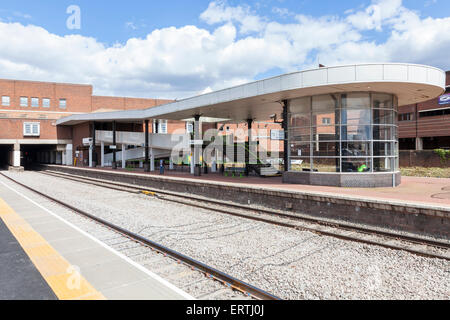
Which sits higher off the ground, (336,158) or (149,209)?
(336,158)

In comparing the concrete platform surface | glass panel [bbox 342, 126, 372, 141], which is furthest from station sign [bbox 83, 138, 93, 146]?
glass panel [bbox 342, 126, 372, 141]

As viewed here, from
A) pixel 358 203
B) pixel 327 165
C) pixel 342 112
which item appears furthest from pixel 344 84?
pixel 358 203

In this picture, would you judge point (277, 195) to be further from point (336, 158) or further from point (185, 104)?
point (185, 104)

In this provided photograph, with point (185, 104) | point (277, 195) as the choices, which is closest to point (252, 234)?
point (277, 195)

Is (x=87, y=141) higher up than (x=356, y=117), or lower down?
higher up

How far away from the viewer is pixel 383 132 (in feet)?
50.8

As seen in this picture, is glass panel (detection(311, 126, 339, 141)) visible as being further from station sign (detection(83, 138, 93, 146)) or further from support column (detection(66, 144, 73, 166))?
support column (detection(66, 144, 73, 166))

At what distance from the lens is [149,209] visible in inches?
558

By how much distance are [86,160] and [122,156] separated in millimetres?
9559

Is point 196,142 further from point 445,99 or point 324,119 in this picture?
point 445,99

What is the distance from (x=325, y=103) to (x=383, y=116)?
287 centimetres

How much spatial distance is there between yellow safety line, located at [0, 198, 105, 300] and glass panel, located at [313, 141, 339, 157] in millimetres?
12176

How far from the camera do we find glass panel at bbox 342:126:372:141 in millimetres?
14992

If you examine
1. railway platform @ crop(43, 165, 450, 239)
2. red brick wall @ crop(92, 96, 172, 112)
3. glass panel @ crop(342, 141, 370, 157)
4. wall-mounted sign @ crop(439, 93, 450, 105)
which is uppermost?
red brick wall @ crop(92, 96, 172, 112)
